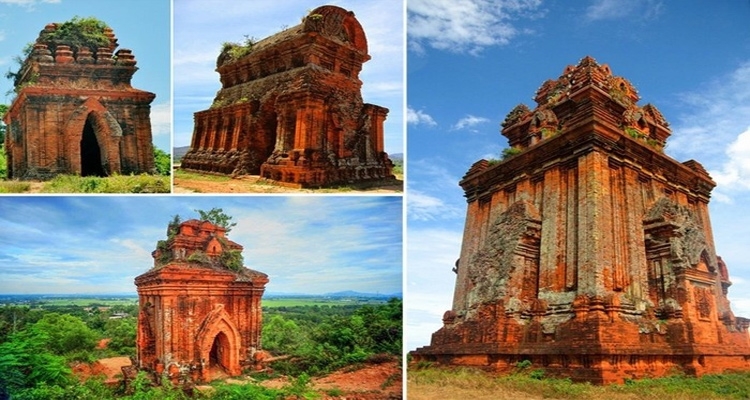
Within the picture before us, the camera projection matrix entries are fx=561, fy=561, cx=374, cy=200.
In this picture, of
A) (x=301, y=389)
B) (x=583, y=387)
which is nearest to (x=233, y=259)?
(x=301, y=389)

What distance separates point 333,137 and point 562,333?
19.2 ft

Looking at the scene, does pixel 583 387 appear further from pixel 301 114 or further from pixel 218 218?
pixel 301 114

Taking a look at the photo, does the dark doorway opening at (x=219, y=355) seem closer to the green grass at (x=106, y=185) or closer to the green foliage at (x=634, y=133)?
the green grass at (x=106, y=185)

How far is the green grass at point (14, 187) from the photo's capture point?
8758mm

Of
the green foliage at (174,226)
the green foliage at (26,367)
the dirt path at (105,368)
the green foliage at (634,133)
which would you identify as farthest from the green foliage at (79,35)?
the green foliage at (634,133)

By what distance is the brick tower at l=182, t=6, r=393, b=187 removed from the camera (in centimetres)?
1112

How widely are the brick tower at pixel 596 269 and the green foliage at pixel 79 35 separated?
27.9 ft

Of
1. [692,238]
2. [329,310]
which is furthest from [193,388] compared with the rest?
[692,238]

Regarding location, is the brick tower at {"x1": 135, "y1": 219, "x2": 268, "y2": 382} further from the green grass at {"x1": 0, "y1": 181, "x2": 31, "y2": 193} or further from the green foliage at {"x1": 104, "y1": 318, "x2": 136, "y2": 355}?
the green grass at {"x1": 0, "y1": 181, "x2": 31, "y2": 193}

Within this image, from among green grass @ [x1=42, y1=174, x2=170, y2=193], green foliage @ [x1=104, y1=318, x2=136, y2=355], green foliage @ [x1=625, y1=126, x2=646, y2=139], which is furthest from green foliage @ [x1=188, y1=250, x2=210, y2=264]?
green foliage @ [x1=625, y1=126, x2=646, y2=139]

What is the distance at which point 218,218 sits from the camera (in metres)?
9.66

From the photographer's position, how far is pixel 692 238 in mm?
9844

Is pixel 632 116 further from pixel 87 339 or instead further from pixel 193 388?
pixel 87 339

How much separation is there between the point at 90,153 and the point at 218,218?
10.8ft
